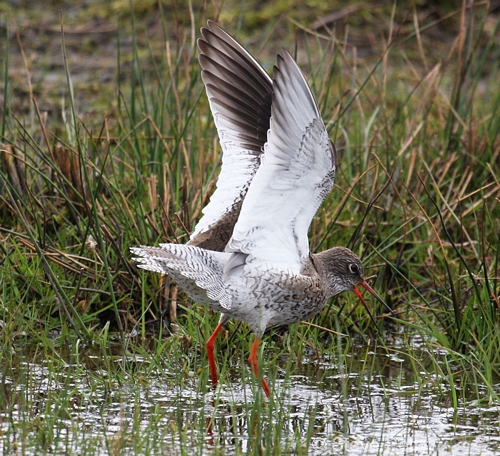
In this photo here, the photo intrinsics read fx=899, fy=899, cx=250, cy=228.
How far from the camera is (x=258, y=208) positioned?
193 inches

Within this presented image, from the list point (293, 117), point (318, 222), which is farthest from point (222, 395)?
point (318, 222)

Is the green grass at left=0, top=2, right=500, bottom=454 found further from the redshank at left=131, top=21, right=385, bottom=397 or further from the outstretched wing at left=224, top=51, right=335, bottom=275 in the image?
the outstretched wing at left=224, top=51, right=335, bottom=275

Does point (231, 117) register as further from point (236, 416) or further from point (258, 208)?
point (236, 416)

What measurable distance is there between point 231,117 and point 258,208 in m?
0.74

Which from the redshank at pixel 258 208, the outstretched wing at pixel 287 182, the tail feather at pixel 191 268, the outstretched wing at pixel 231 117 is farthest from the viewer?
the outstretched wing at pixel 231 117

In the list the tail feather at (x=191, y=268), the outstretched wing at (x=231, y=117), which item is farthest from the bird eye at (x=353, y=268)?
the tail feather at (x=191, y=268)

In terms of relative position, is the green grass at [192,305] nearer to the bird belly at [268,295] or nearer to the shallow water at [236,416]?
the shallow water at [236,416]

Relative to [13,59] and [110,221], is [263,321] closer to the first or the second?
[110,221]

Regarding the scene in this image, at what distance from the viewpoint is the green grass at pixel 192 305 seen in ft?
13.9

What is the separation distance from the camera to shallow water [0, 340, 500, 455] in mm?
3871

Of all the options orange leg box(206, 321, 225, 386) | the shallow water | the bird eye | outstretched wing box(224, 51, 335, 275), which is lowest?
the shallow water

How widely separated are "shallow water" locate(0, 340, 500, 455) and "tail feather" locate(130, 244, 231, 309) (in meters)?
0.48

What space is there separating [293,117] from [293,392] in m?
1.52

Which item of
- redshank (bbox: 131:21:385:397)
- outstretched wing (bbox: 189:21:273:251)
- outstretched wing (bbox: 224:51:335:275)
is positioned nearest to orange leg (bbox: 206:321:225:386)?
redshank (bbox: 131:21:385:397)
